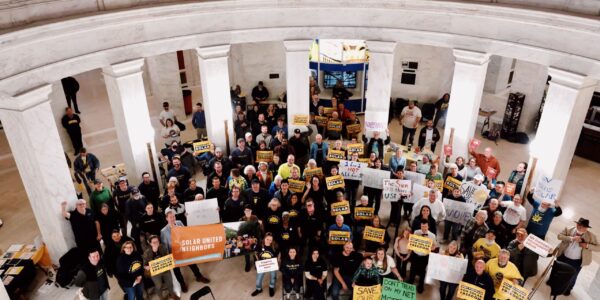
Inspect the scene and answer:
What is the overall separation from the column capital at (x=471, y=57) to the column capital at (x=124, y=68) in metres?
8.32

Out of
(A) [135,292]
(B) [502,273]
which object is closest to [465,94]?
(B) [502,273]

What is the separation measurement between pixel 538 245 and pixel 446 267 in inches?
77.8

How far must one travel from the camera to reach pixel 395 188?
446 inches

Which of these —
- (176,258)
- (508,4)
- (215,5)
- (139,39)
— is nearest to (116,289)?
(176,258)

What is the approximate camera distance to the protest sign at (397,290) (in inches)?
348

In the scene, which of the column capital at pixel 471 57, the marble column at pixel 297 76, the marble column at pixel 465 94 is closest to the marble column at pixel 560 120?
the column capital at pixel 471 57

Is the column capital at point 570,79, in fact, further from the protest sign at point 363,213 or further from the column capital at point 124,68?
the column capital at point 124,68

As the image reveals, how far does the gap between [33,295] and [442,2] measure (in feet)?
38.7

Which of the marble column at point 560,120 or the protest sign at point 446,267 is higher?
the marble column at point 560,120

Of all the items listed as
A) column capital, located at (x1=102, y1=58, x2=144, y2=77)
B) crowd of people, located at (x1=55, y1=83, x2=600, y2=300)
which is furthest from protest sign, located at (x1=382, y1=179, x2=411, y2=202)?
column capital, located at (x1=102, y1=58, x2=144, y2=77)

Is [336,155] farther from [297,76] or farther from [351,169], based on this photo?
[297,76]

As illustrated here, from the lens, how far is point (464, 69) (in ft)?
41.7

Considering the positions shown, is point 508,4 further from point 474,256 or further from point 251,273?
point 251,273

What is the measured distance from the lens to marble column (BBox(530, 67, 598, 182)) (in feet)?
35.8
